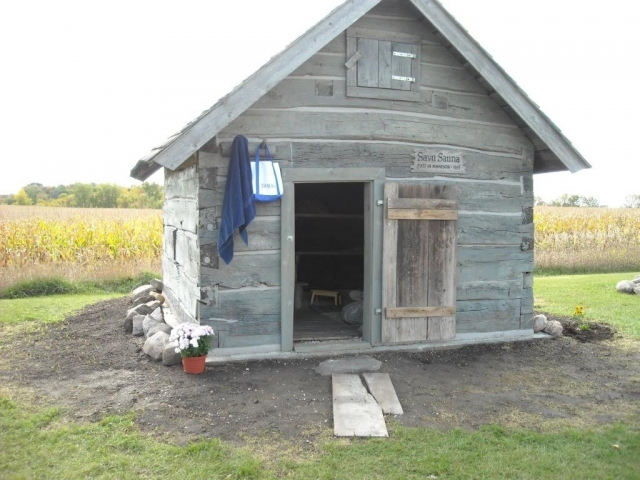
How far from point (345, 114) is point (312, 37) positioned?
1082mm

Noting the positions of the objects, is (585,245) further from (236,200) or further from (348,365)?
(236,200)

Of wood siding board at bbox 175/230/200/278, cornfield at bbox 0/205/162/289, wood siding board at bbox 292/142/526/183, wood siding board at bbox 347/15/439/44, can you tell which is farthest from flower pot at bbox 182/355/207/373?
cornfield at bbox 0/205/162/289

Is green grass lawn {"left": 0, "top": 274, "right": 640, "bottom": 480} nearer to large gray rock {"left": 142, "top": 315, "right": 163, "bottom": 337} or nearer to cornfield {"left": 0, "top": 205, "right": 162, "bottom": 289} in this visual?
large gray rock {"left": 142, "top": 315, "right": 163, "bottom": 337}

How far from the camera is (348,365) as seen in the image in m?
6.93

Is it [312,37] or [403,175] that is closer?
[312,37]

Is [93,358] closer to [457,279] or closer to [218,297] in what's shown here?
[218,297]

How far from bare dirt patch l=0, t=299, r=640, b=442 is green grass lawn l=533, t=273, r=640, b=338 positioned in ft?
6.78

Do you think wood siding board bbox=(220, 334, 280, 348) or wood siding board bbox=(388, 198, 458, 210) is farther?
wood siding board bbox=(388, 198, 458, 210)

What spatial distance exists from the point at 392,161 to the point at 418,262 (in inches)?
55.5

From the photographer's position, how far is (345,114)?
729 centimetres

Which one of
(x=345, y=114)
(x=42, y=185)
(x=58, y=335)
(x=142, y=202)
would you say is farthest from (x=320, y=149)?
(x=42, y=185)

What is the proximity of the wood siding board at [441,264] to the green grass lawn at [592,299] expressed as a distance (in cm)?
363

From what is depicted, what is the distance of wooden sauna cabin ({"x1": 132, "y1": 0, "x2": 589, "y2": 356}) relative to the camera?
6891 mm

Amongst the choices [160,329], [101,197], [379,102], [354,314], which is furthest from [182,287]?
[101,197]
